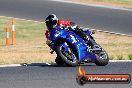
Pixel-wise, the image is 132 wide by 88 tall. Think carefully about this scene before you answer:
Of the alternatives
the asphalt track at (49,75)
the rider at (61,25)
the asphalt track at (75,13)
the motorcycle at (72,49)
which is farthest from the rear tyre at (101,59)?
the asphalt track at (75,13)

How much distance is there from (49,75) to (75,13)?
2190 centimetres

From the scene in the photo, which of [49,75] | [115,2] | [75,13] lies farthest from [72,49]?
[115,2]

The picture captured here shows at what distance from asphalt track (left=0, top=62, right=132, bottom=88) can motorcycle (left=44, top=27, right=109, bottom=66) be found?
0.29m

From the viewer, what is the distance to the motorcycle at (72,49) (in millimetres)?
17156

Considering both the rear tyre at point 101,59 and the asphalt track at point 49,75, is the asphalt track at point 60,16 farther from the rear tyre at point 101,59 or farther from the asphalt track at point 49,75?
the rear tyre at point 101,59

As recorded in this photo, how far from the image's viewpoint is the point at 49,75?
14891mm

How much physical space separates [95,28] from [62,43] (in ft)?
50.6

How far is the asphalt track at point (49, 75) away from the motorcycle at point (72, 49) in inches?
11.3

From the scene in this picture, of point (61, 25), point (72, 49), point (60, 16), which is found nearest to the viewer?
point (72, 49)

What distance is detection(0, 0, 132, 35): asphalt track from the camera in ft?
110

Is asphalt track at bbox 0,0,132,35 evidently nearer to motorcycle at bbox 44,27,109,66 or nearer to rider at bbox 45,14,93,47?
rider at bbox 45,14,93,47

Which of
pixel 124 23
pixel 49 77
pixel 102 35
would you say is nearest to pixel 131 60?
pixel 49 77

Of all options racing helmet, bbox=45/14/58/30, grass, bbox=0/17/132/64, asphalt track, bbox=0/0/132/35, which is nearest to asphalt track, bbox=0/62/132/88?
racing helmet, bbox=45/14/58/30

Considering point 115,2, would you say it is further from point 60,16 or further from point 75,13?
point 60,16
